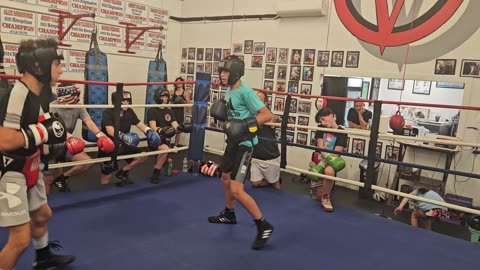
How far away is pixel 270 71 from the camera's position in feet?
18.9

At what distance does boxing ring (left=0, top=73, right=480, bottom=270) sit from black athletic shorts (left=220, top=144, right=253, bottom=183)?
16.9 inches

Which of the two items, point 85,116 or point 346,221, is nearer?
point 85,116

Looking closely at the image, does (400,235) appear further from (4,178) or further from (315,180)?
(4,178)

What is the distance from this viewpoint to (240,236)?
8.75 ft

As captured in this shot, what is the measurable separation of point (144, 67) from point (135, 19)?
0.74m

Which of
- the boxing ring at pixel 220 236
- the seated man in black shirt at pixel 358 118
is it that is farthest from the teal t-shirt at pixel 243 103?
the seated man in black shirt at pixel 358 118

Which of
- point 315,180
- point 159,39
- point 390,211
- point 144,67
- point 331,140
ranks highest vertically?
point 159,39

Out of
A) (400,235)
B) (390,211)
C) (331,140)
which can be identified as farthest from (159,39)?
(400,235)

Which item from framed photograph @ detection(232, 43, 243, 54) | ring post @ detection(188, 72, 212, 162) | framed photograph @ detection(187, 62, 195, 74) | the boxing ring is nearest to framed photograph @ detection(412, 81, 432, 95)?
framed photograph @ detection(232, 43, 243, 54)

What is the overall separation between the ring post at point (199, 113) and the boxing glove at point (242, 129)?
4.68 ft

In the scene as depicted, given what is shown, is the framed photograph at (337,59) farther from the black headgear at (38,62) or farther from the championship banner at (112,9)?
the black headgear at (38,62)

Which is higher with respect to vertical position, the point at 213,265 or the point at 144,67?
the point at 144,67

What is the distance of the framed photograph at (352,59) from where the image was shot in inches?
195

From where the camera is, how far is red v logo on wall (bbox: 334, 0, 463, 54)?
4.31 metres
